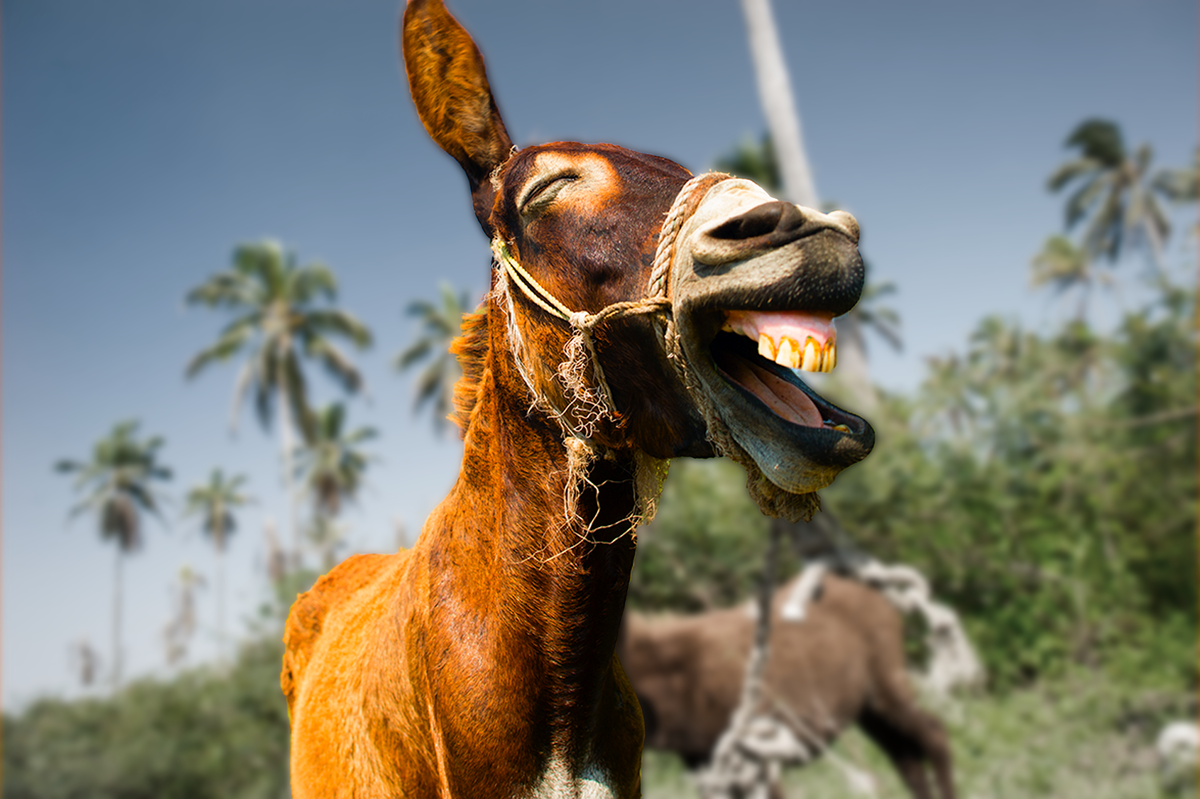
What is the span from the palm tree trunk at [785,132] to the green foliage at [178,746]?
39.1 feet

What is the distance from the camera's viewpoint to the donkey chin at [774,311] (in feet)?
4.15

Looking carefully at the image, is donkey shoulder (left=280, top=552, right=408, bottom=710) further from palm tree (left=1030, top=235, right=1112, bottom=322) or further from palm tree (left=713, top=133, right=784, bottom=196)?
palm tree (left=1030, top=235, right=1112, bottom=322)

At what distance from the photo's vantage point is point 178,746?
14.4 metres

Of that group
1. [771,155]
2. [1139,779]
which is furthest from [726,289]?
[771,155]

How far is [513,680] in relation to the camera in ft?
5.65

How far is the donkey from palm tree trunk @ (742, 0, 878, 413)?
656 cm

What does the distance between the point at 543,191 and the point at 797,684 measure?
8466 millimetres

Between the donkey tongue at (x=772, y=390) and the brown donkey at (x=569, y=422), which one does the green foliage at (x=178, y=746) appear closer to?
the brown donkey at (x=569, y=422)

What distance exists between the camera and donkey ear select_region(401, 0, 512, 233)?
1860 millimetres

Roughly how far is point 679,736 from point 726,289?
8.61 metres

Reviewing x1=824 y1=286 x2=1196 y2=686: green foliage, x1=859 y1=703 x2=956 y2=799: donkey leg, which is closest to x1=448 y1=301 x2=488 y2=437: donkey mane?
x1=859 y1=703 x2=956 y2=799: donkey leg

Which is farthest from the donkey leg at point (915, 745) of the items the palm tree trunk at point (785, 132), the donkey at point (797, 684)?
the palm tree trunk at point (785, 132)

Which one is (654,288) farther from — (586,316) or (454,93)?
(454,93)

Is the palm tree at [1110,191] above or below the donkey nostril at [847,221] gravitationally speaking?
above
